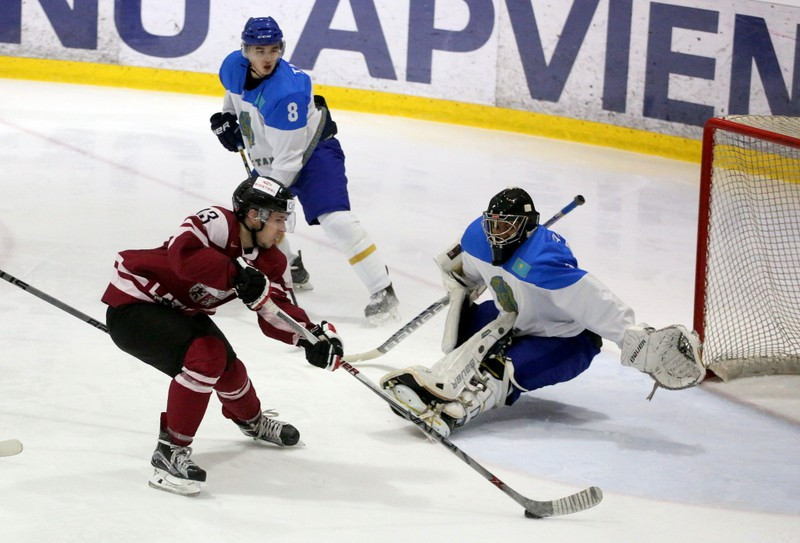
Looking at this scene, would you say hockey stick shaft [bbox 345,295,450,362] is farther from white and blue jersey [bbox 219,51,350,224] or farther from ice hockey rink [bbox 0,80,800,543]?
white and blue jersey [bbox 219,51,350,224]

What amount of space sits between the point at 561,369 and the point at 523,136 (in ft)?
16.5

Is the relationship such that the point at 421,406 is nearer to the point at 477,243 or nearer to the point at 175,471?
the point at 477,243

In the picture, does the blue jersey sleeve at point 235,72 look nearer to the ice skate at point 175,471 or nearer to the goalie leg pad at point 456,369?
the goalie leg pad at point 456,369

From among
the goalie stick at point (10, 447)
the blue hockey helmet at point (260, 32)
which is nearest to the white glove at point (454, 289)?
the blue hockey helmet at point (260, 32)

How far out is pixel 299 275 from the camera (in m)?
5.14

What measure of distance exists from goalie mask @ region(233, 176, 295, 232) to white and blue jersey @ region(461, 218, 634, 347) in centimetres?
89

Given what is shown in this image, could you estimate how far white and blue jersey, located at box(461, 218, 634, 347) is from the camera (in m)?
3.57

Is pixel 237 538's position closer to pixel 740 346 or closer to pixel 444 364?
pixel 444 364

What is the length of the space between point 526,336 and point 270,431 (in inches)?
35.3

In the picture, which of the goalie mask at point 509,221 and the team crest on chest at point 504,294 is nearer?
the goalie mask at point 509,221

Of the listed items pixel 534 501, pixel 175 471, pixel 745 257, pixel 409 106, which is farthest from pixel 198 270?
pixel 409 106

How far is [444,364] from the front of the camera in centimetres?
366

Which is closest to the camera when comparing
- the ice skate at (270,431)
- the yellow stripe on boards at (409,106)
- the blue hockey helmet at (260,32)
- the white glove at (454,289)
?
the ice skate at (270,431)

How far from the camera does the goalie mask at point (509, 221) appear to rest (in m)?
3.60
